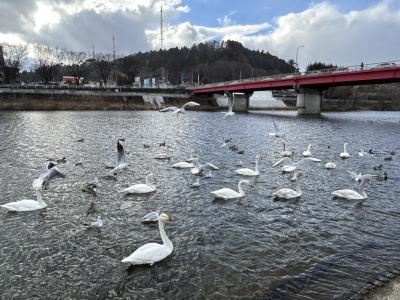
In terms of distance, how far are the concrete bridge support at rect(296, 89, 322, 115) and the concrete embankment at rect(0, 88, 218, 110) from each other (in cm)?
2961

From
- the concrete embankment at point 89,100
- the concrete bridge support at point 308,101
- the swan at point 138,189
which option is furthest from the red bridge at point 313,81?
the swan at point 138,189

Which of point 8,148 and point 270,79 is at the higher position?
point 270,79

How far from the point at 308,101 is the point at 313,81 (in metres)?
9.97

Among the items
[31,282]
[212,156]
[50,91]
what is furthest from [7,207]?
[50,91]

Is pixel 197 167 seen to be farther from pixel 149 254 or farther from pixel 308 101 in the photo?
pixel 308 101

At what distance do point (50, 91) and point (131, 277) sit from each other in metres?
91.6

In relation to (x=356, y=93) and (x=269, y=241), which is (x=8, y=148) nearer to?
(x=269, y=241)

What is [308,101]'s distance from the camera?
8050 centimetres

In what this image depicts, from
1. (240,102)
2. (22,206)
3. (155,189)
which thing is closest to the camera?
(22,206)

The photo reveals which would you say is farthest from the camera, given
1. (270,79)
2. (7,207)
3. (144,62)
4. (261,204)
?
(144,62)

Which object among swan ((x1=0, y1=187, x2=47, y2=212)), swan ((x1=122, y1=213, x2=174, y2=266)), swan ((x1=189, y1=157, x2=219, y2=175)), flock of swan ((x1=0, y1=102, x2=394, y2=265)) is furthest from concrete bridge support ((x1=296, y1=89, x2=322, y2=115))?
swan ((x1=122, y1=213, x2=174, y2=266))

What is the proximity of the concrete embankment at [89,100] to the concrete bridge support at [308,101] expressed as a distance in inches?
1166

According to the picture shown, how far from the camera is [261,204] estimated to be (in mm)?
14938

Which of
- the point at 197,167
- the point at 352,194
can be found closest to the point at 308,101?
the point at 197,167
